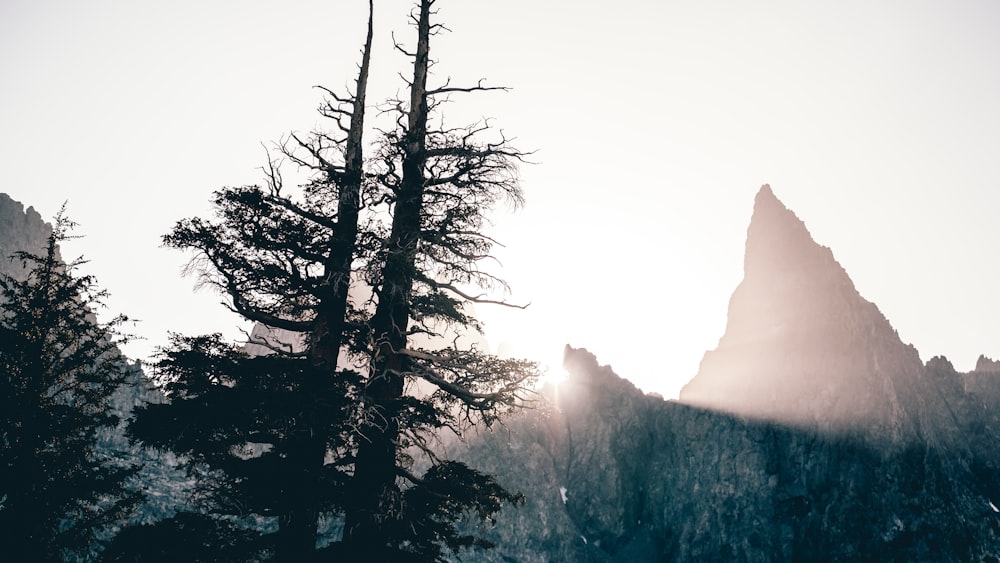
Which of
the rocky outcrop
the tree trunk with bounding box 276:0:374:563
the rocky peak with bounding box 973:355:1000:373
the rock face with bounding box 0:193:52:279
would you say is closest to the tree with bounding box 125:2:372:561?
the tree trunk with bounding box 276:0:374:563

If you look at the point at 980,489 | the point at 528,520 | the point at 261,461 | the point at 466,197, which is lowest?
the point at 528,520

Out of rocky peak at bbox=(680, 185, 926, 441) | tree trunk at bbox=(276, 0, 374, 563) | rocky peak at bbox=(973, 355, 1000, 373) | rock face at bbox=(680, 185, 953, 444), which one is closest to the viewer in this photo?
tree trunk at bbox=(276, 0, 374, 563)

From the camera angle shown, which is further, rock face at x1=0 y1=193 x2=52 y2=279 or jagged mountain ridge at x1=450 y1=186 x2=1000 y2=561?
rock face at x1=0 y1=193 x2=52 y2=279

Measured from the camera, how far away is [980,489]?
264 feet

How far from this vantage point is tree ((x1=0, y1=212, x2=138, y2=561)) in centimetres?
1521

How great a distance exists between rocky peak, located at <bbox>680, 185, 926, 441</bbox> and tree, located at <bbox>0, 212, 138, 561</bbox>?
314 ft

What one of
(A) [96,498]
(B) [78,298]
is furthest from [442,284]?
(B) [78,298]

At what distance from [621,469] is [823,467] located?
106 ft

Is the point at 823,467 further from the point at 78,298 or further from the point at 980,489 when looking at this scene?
the point at 78,298

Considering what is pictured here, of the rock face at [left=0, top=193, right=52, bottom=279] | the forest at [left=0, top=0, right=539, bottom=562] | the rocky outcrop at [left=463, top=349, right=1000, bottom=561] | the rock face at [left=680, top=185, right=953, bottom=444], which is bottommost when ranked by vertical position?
the rocky outcrop at [left=463, top=349, right=1000, bottom=561]

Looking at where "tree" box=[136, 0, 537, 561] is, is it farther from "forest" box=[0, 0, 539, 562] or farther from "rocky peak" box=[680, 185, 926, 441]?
"rocky peak" box=[680, 185, 926, 441]

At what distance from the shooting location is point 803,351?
305 ft

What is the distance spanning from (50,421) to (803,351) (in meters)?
103

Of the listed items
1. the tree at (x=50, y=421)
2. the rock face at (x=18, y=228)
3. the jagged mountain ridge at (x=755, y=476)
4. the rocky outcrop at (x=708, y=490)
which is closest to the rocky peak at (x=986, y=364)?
the jagged mountain ridge at (x=755, y=476)
